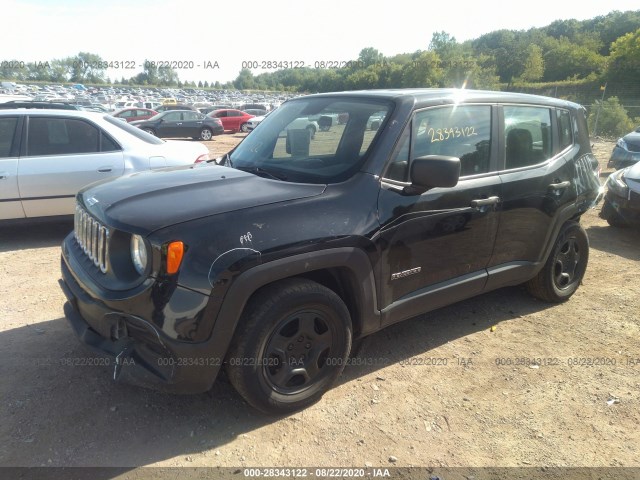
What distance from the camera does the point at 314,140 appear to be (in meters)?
3.50

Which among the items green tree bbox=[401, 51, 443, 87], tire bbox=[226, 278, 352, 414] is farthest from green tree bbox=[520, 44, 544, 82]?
tire bbox=[226, 278, 352, 414]

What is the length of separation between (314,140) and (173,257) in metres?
1.54

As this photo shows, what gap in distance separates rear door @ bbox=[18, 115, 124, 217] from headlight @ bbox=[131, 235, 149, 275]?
376 cm

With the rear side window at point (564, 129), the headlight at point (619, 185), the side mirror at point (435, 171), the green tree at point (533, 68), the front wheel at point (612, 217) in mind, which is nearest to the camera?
the side mirror at point (435, 171)

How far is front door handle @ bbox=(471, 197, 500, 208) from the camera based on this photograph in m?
3.43

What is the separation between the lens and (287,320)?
2.71 m

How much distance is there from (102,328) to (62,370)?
0.85 m

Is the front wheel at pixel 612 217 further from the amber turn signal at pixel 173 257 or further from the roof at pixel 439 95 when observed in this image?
the amber turn signal at pixel 173 257

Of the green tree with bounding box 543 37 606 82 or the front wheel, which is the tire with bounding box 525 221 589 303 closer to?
the front wheel

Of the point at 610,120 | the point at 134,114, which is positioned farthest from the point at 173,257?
the point at 610,120

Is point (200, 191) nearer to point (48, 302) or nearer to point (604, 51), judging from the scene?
point (48, 302)

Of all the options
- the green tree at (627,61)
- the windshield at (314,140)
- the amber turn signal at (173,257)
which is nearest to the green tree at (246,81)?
the green tree at (627,61)

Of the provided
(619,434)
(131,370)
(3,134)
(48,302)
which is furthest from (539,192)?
(3,134)

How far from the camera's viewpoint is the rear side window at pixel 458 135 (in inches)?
128
